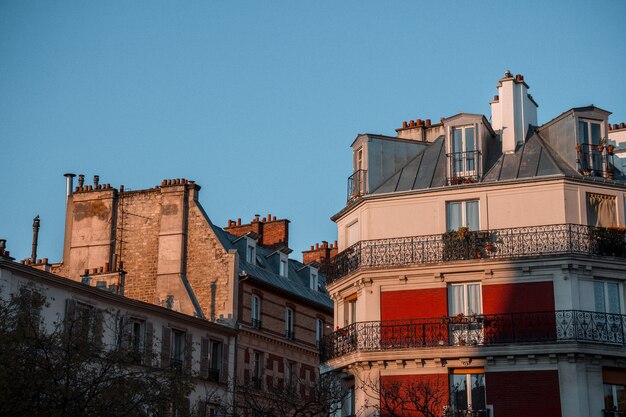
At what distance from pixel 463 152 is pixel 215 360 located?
1383cm

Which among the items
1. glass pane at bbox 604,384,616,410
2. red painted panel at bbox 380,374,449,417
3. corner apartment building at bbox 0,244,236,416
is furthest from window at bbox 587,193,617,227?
corner apartment building at bbox 0,244,236,416

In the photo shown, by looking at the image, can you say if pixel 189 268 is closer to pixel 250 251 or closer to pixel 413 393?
pixel 250 251

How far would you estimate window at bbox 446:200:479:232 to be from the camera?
33.0 m

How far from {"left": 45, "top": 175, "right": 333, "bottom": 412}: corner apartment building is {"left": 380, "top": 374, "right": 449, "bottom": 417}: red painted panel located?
471 inches

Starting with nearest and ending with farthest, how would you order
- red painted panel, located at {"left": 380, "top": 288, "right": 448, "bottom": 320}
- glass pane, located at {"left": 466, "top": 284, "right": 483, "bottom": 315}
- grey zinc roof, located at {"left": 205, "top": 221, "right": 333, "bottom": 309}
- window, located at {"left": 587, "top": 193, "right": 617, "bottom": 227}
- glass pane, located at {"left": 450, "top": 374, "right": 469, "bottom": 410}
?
glass pane, located at {"left": 450, "top": 374, "right": 469, "bottom": 410} → glass pane, located at {"left": 466, "top": 284, "right": 483, "bottom": 315} → red painted panel, located at {"left": 380, "top": 288, "right": 448, "bottom": 320} → window, located at {"left": 587, "top": 193, "right": 617, "bottom": 227} → grey zinc roof, located at {"left": 205, "top": 221, "right": 333, "bottom": 309}

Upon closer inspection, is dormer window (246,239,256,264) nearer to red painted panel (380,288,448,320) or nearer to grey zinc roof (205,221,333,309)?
grey zinc roof (205,221,333,309)

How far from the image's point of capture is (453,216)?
1309 inches

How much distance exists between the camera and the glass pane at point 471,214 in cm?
3297

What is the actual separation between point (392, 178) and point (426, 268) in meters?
3.82

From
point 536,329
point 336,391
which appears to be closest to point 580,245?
point 536,329

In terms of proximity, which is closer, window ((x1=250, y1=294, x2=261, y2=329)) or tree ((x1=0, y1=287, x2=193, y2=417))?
tree ((x1=0, y1=287, x2=193, y2=417))

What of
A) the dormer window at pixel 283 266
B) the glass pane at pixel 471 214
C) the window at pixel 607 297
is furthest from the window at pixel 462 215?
the dormer window at pixel 283 266

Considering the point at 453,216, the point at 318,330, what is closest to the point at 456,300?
the point at 453,216

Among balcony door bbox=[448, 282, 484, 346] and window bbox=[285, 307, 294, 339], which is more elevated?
window bbox=[285, 307, 294, 339]
